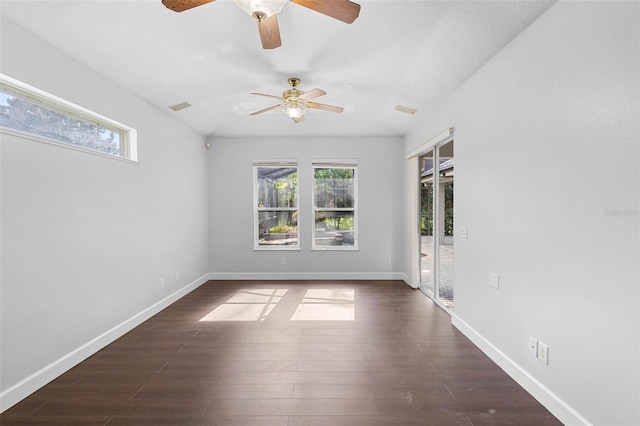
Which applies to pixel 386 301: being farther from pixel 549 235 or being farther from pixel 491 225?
pixel 549 235

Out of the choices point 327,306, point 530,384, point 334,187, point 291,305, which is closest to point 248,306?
point 291,305

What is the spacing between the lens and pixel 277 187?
537 centimetres

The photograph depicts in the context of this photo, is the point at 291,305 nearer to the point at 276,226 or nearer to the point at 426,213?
the point at 276,226

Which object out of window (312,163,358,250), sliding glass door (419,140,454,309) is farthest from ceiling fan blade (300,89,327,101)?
window (312,163,358,250)

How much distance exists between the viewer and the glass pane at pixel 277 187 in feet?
17.5

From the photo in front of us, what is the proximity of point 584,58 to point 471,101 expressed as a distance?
4.02 ft

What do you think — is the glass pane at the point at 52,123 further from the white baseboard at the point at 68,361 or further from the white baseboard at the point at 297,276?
the white baseboard at the point at 297,276

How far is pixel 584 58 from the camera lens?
167 centimetres

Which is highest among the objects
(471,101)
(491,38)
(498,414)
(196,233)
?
(491,38)

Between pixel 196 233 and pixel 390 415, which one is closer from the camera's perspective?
pixel 390 415

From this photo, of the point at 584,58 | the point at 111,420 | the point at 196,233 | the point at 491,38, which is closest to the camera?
the point at 584,58

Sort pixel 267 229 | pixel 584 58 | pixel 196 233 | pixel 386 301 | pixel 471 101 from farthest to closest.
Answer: pixel 267 229, pixel 196 233, pixel 386 301, pixel 471 101, pixel 584 58

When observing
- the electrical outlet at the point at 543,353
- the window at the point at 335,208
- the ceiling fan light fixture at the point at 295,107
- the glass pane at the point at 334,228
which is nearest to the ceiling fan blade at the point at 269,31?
the ceiling fan light fixture at the point at 295,107

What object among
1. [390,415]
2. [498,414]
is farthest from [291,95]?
[498,414]
